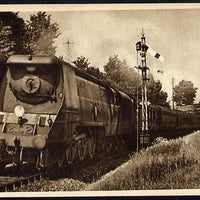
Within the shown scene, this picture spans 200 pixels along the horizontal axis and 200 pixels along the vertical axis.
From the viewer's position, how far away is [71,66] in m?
4.57

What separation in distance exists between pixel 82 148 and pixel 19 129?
2.59 ft

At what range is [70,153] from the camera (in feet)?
15.0

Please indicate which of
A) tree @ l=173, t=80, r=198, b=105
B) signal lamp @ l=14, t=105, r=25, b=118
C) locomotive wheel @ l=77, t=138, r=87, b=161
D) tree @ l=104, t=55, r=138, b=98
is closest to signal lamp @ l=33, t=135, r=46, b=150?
signal lamp @ l=14, t=105, r=25, b=118

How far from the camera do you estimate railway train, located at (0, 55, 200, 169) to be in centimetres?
432

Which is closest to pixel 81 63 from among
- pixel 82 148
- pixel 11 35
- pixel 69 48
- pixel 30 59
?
pixel 69 48

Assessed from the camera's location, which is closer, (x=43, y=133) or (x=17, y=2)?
(x=43, y=133)

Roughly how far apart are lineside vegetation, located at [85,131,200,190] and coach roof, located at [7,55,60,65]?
4.85 feet

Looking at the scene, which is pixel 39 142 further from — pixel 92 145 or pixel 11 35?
pixel 11 35

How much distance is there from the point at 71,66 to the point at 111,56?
0.49 m

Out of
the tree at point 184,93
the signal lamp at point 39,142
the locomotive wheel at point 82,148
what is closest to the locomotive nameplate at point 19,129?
the signal lamp at point 39,142

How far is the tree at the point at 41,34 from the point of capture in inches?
182

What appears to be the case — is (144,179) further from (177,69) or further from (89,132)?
(177,69)

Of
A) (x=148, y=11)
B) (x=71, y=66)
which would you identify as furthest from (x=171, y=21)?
(x=71, y=66)

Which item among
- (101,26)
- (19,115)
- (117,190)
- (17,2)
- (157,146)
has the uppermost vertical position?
(17,2)
